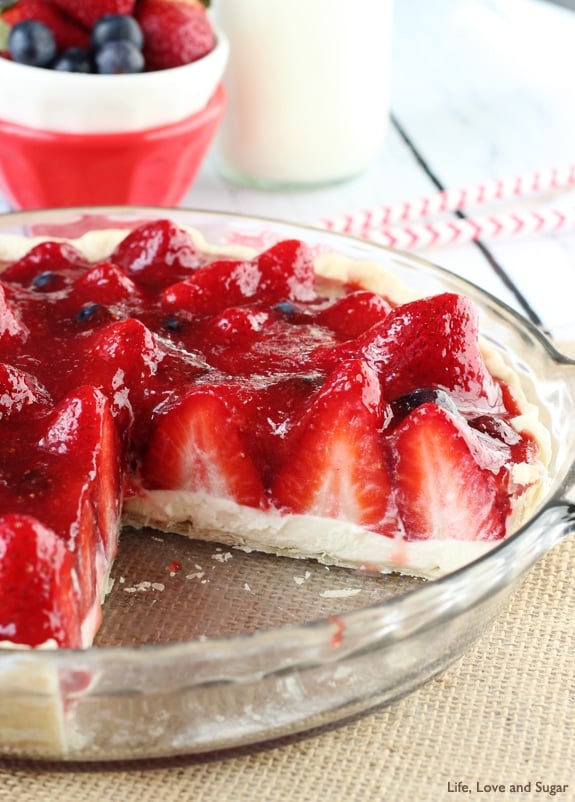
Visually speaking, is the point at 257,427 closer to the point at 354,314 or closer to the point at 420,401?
the point at 420,401

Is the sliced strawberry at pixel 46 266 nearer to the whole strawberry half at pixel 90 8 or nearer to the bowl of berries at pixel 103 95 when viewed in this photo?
the bowl of berries at pixel 103 95

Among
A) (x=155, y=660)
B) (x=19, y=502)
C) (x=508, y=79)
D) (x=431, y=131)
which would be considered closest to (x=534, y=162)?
(x=431, y=131)

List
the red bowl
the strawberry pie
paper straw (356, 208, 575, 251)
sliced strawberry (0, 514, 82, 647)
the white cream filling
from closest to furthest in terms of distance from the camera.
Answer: sliced strawberry (0, 514, 82, 647) < the strawberry pie < the white cream filling < the red bowl < paper straw (356, 208, 575, 251)

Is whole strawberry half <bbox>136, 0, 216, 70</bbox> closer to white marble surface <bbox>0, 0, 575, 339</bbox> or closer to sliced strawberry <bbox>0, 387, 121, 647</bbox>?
white marble surface <bbox>0, 0, 575, 339</bbox>

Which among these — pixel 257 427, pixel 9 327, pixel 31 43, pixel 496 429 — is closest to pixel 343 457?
pixel 257 427

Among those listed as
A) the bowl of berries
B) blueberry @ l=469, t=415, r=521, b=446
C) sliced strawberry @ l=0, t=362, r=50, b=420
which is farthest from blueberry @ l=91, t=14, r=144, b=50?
blueberry @ l=469, t=415, r=521, b=446

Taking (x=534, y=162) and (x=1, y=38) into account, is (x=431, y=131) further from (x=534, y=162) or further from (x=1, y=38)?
(x=1, y=38)

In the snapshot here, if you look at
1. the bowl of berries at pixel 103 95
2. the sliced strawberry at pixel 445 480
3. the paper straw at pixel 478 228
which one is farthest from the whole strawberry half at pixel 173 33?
the sliced strawberry at pixel 445 480
